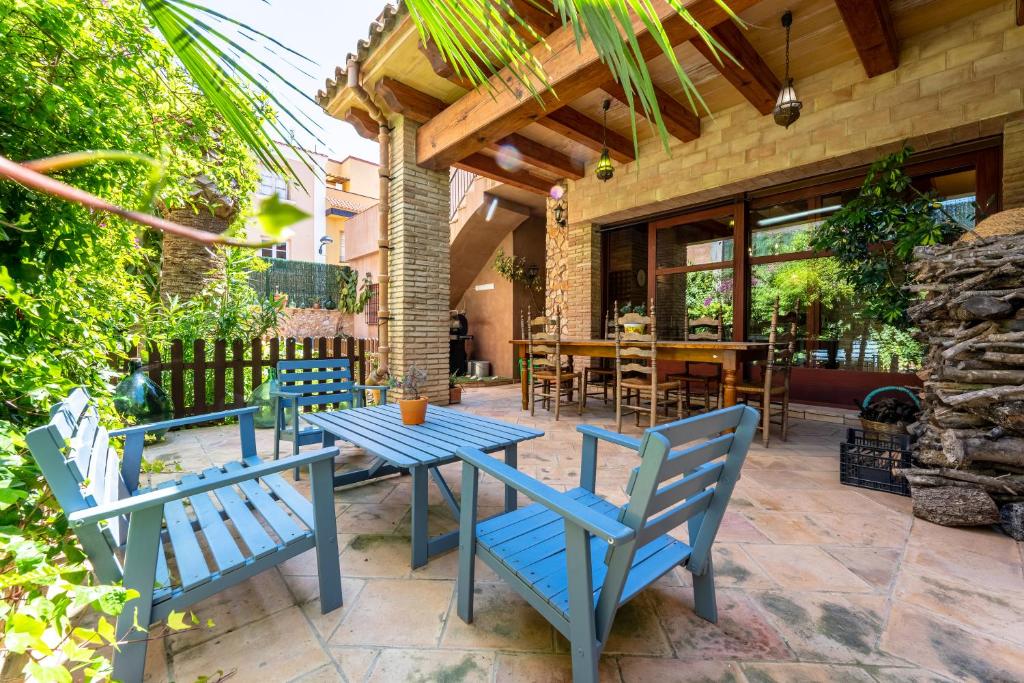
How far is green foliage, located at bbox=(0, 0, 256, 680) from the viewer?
1.21 metres

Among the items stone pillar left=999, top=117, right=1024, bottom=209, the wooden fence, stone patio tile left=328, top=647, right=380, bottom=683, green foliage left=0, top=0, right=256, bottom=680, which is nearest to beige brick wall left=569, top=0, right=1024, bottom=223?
stone pillar left=999, top=117, right=1024, bottom=209

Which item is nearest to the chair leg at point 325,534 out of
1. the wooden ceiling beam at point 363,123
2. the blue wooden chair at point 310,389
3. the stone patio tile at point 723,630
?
the stone patio tile at point 723,630

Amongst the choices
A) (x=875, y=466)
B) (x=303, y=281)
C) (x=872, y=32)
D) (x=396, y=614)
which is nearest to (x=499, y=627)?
(x=396, y=614)

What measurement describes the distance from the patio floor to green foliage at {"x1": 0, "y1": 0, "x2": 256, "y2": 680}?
1.70 ft

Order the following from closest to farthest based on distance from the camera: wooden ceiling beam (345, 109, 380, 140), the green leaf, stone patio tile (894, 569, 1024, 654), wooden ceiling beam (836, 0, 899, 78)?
the green leaf
stone patio tile (894, 569, 1024, 654)
wooden ceiling beam (836, 0, 899, 78)
wooden ceiling beam (345, 109, 380, 140)

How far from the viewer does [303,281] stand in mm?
11430

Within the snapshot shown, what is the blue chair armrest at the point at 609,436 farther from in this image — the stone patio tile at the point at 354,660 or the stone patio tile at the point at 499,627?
the stone patio tile at the point at 354,660

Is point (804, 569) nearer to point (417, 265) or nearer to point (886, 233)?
point (886, 233)

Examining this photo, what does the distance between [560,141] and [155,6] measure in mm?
5985

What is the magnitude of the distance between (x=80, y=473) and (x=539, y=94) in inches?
153

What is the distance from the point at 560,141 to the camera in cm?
591

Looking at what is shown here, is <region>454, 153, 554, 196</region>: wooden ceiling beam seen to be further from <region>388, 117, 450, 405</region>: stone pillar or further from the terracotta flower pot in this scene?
the terracotta flower pot

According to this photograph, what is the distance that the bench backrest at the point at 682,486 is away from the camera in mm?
1089

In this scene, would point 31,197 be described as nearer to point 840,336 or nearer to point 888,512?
point 888,512
